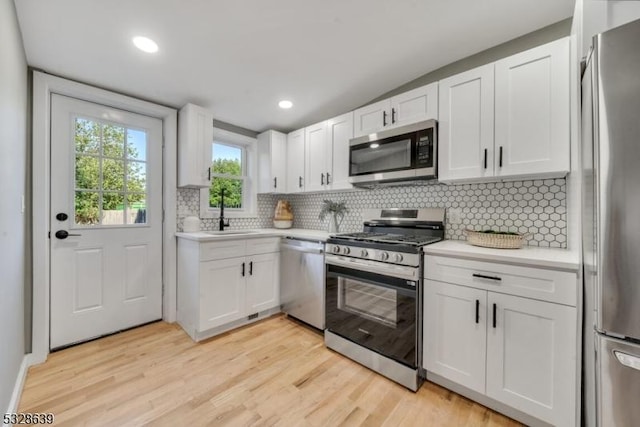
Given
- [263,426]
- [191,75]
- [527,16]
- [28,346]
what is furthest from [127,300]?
[527,16]

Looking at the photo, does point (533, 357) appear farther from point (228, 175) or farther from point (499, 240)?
Result: point (228, 175)

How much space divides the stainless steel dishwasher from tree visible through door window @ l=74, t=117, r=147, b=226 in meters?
1.52

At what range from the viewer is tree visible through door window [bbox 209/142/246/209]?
10.4ft

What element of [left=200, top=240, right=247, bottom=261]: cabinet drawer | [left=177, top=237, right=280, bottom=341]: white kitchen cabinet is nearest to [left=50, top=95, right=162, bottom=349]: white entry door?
[left=177, top=237, right=280, bottom=341]: white kitchen cabinet

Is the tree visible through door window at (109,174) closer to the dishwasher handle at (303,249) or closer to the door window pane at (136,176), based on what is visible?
the door window pane at (136,176)

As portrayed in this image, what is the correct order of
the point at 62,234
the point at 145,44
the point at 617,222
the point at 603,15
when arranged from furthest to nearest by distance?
the point at 62,234 → the point at 145,44 → the point at 603,15 → the point at 617,222

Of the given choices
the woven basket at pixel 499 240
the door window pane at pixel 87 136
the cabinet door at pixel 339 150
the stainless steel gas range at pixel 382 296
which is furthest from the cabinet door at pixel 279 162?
the woven basket at pixel 499 240

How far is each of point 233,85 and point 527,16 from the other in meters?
2.25

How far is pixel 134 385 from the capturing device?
1.74 m

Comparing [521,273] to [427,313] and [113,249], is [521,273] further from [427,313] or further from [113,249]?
[113,249]

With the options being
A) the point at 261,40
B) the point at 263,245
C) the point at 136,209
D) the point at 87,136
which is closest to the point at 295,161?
the point at 263,245

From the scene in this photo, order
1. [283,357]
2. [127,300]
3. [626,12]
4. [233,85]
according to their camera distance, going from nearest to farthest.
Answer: [626,12] → [283,357] → [233,85] → [127,300]

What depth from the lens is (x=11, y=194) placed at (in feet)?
4.78

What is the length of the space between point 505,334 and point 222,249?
2.21 m
